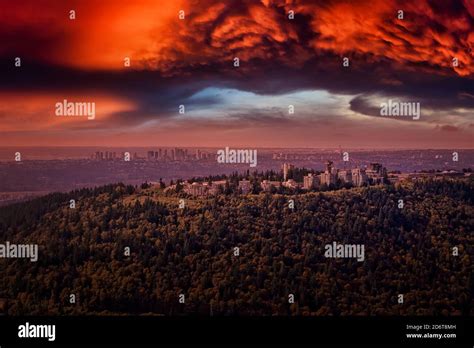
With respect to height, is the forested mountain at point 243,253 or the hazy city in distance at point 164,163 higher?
the hazy city in distance at point 164,163

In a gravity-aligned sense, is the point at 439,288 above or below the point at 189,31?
below

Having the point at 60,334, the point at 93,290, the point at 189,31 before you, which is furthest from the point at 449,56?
the point at 60,334

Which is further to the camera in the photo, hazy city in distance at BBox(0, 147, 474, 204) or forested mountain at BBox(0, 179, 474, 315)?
hazy city in distance at BBox(0, 147, 474, 204)

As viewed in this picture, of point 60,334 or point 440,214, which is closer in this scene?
point 60,334

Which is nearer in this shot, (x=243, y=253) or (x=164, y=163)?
(x=243, y=253)

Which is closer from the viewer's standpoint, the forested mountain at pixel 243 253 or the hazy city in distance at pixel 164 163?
the forested mountain at pixel 243 253

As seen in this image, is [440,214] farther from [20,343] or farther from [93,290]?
[20,343]

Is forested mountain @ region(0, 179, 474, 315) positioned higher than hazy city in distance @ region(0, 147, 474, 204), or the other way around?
hazy city in distance @ region(0, 147, 474, 204)

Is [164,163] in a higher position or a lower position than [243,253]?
higher
